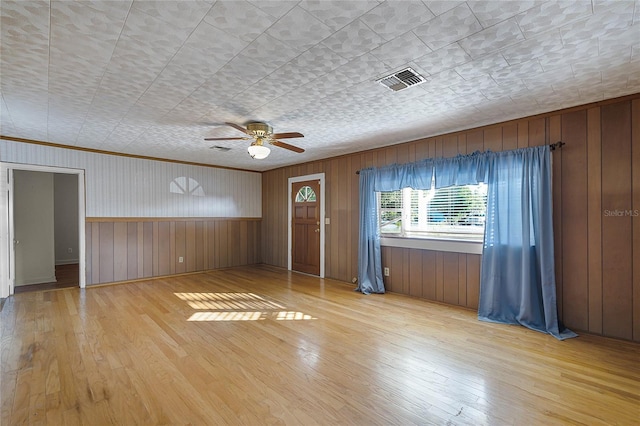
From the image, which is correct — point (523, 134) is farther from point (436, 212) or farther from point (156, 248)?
point (156, 248)

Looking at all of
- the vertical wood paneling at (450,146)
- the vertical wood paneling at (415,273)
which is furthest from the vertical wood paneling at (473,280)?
the vertical wood paneling at (450,146)

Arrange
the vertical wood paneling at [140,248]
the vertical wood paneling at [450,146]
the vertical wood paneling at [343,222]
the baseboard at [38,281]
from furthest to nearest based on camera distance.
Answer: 1. the vertical wood paneling at [140,248]
2. the vertical wood paneling at [343,222]
3. the baseboard at [38,281]
4. the vertical wood paneling at [450,146]

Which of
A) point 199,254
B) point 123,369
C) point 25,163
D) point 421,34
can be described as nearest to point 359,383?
point 123,369

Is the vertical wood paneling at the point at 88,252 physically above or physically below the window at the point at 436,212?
below

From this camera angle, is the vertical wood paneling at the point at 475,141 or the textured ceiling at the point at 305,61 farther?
the vertical wood paneling at the point at 475,141

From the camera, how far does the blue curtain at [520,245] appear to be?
3.24m

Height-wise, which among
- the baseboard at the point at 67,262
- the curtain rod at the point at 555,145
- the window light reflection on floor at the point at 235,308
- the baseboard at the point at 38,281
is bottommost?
the window light reflection on floor at the point at 235,308

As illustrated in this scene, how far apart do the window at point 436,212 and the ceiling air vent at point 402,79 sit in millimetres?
2001

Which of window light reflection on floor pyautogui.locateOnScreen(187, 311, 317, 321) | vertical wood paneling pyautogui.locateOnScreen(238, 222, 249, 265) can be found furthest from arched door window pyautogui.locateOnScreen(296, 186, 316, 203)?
window light reflection on floor pyautogui.locateOnScreen(187, 311, 317, 321)

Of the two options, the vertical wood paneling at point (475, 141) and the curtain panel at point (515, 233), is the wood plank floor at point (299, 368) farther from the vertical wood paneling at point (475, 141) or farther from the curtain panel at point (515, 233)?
the vertical wood paneling at point (475, 141)

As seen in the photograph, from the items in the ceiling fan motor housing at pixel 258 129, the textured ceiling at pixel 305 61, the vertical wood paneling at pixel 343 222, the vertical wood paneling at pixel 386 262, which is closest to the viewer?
the textured ceiling at pixel 305 61

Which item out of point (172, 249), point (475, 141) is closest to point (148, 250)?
point (172, 249)

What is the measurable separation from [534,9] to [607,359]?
2910 mm

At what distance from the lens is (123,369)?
245cm
